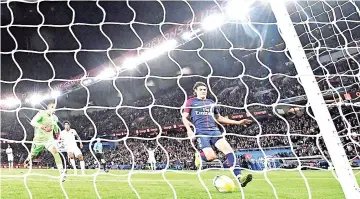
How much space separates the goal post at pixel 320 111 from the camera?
1197 mm

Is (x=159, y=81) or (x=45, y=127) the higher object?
(x=159, y=81)

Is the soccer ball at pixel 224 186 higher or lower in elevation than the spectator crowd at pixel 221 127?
lower

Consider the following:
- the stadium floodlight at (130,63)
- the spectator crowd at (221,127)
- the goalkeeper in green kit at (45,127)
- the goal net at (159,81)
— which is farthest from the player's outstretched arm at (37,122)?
the spectator crowd at (221,127)

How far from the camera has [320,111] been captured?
126 cm

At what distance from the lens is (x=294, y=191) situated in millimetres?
3020

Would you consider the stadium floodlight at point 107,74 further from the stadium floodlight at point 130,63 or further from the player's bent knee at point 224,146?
the player's bent knee at point 224,146

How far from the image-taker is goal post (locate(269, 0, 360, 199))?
120 cm

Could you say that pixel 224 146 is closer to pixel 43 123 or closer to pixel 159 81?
pixel 43 123

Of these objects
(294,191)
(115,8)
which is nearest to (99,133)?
(115,8)

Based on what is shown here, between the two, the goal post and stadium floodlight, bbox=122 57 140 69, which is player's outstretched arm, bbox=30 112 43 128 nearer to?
stadium floodlight, bbox=122 57 140 69

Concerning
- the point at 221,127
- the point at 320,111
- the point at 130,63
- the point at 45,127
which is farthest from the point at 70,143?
the point at 221,127

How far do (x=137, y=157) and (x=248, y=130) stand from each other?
102 inches

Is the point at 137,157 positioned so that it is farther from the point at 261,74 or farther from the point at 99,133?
the point at 261,74

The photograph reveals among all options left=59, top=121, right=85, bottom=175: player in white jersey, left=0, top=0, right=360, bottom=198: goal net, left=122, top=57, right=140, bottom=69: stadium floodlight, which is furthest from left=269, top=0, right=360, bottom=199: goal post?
left=0, top=0, right=360, bottom=198: goal net
